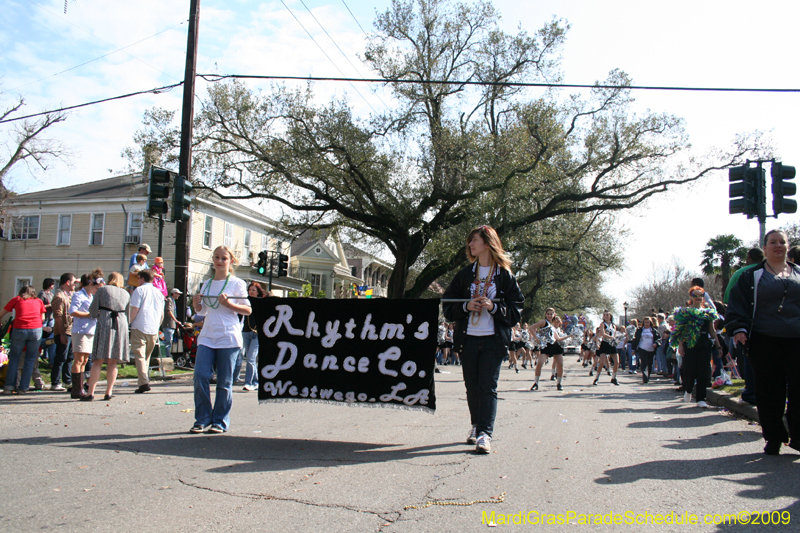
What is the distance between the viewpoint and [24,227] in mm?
39438

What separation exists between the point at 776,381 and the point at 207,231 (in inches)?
1399

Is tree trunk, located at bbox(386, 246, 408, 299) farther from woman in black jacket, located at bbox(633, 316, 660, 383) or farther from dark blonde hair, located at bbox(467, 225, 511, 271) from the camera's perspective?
dark blonde hair, located at bbox(467, 225, 511, 271)

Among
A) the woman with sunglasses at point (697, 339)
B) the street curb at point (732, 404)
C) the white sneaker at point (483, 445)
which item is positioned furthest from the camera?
the woman with sunglasses at point (697, 339)

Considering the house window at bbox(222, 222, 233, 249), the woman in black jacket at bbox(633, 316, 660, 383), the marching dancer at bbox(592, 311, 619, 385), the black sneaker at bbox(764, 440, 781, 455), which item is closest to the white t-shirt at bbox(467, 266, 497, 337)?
the black sneaker at bbox(764, 440, 781, 455)

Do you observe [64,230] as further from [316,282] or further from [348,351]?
[348,351]

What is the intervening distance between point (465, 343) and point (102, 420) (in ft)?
14.7

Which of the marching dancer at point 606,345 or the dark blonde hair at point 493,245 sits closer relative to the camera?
the dark blonde hair at point 493,245

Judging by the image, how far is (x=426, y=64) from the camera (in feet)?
92.2

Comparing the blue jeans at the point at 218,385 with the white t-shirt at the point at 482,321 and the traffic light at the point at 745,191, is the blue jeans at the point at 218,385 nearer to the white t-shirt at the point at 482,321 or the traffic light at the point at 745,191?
the white t-shirt at the point at 482,321

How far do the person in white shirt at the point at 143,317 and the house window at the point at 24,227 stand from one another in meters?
34.5

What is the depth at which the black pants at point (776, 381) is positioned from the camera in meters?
5.86

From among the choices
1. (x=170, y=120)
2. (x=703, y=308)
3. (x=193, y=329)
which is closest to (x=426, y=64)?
(x=170, y=120)

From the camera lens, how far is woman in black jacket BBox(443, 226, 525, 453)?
5.72 metres

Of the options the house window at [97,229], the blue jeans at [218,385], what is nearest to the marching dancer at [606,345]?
the blue jeans at [218,385]
